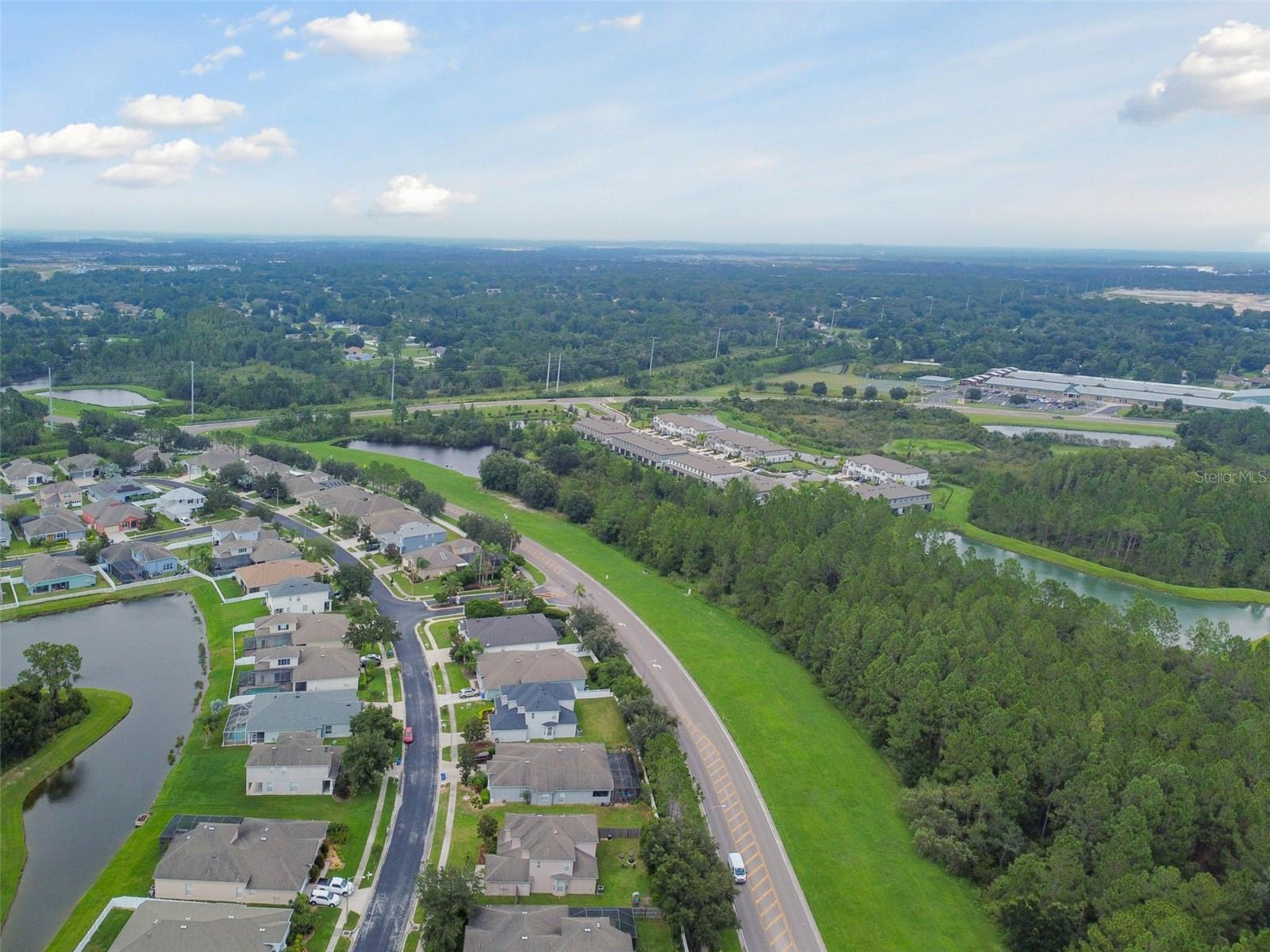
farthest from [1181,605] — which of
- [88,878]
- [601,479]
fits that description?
[88,878]

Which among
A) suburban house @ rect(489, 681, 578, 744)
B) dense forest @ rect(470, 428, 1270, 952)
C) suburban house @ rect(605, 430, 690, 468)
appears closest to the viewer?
dense forest @ rect(470, 428, 1270, 952)

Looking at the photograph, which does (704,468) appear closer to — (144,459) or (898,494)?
(898,494)

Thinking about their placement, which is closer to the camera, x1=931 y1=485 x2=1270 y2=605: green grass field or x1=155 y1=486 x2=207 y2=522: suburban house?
x1=931 y1=485 x2=1270 y2=605: green grass field

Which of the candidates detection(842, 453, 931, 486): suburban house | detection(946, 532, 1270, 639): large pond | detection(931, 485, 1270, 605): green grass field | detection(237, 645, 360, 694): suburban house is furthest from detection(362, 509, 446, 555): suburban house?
detection(842, 453, 931, 486): suburban house

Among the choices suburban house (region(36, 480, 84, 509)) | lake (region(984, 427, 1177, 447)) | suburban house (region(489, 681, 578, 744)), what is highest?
lake (region(984, 427, 1177, 447))

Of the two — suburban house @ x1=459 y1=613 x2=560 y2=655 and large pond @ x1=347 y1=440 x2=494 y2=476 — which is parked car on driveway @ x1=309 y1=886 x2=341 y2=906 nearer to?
suburban house @ x1=459 y1=613 x2=560 y2=655

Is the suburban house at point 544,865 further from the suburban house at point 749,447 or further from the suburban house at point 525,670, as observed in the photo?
the suburban house at point 749,447
